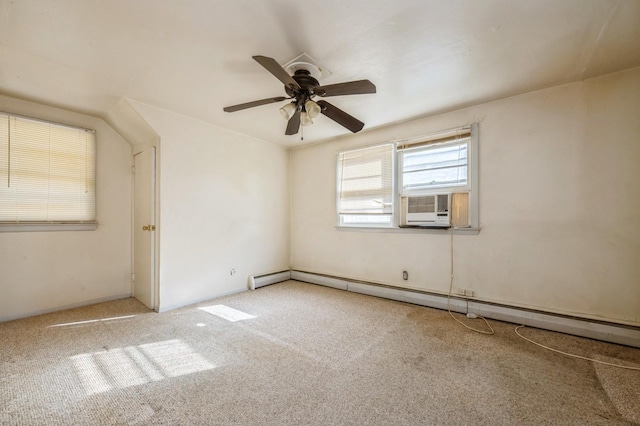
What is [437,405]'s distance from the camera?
1.61m

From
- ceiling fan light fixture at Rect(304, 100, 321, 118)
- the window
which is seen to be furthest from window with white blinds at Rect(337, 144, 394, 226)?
ceiling fan light fixture at Rect(304, 100, 321, 118)

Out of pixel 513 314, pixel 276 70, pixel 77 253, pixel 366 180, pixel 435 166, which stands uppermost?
pixel 276 70

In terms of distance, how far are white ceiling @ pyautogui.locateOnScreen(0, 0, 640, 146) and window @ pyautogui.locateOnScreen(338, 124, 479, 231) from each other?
664 millimetres

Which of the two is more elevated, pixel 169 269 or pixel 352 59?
pixel 352 59

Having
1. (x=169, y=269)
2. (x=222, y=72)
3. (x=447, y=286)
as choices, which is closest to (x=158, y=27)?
(x=222, y=72)

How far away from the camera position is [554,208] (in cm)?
269

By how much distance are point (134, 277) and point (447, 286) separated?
435 cm

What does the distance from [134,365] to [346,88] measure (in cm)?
273

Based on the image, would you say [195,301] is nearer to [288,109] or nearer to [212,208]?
[212,208]

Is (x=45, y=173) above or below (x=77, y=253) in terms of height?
above

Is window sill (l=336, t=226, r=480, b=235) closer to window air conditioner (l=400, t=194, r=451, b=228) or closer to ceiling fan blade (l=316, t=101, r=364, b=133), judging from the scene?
window air conditioner (l=400, t=194, r=451, b=228)

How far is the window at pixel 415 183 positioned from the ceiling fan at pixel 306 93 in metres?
1.41

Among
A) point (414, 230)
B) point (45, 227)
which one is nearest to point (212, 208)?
point (45, 227)

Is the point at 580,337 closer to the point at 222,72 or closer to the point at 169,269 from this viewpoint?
the point at 222,72
